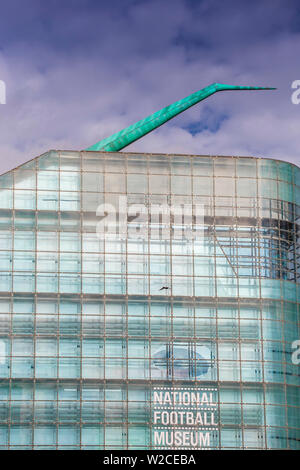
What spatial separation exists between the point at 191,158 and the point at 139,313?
570 inches

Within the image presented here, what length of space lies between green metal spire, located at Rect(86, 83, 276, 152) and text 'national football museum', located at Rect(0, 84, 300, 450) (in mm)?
6789

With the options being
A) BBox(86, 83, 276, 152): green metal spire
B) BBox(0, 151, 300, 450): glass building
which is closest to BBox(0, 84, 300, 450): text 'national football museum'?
BBox(0, 151, 300, 450): glass building

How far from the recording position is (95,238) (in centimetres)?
8156

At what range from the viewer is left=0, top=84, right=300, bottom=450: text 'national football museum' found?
77938mm

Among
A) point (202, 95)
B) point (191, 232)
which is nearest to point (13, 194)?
point (191, 232)

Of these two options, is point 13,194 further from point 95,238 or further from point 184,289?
point 184,289

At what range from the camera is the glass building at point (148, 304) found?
77.9 metres

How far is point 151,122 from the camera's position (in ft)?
302

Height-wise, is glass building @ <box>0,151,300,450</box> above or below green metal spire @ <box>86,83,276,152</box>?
below

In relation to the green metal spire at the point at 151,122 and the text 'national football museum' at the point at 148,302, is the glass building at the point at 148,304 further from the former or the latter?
the green metal spire at the point at 151,122

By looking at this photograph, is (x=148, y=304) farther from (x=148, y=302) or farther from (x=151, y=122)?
(x=151, y=122)

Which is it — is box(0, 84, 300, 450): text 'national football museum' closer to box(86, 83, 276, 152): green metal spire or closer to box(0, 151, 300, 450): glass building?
box(0, 151, 300, 450): glass building

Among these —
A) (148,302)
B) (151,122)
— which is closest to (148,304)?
(148,302)

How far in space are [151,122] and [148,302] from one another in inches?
793
